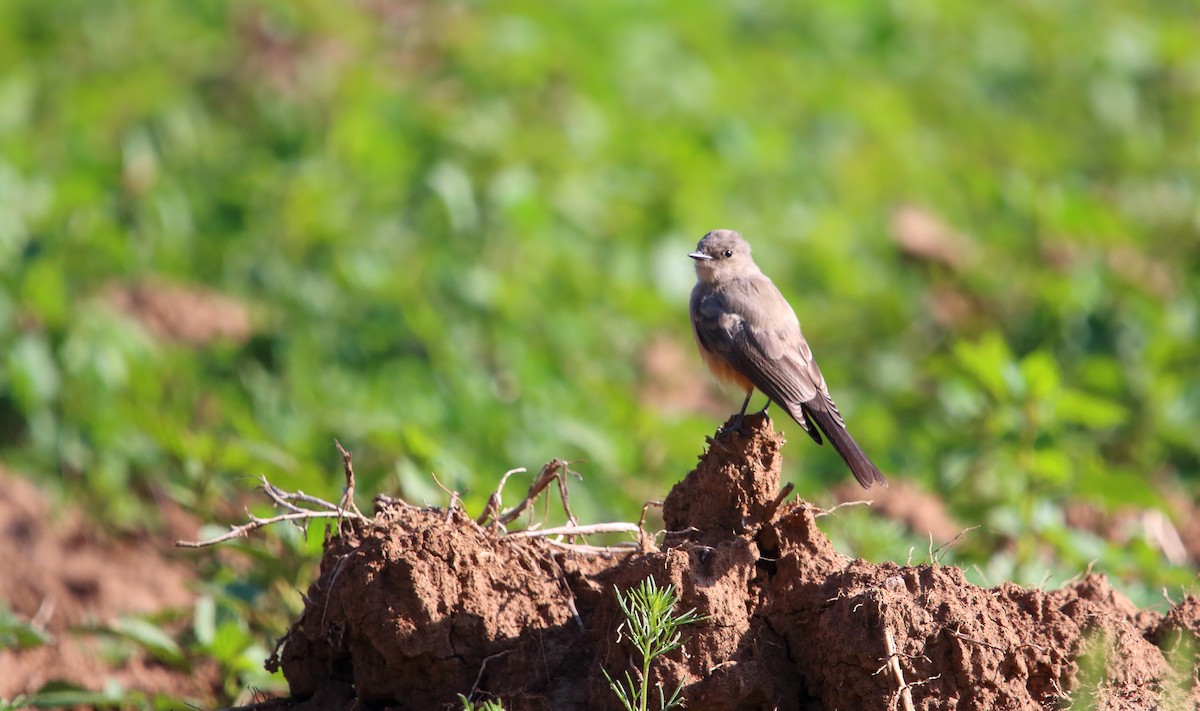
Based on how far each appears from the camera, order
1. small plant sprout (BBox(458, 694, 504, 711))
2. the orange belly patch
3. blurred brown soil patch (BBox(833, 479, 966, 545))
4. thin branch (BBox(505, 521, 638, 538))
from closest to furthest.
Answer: small plant sprout (BBox(458, 694, 504, 711)) < thin branch (BBox(505, 521, 638, 538)) < the orange belly patch < blurred brown soil patch (BBox(833, 479, 966, 545))

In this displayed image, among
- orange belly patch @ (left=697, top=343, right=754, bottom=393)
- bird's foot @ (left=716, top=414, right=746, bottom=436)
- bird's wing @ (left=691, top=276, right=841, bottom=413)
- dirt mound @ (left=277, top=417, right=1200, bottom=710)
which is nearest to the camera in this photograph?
dirt mound @ (left=277, top=417, right=1200, bottom=710)

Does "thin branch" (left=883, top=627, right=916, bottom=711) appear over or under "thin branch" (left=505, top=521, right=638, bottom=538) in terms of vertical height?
over

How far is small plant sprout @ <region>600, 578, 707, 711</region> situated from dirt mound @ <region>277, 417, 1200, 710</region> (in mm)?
47

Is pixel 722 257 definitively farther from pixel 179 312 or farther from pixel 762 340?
pixel 179 312

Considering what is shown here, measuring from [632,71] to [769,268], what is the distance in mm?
3140

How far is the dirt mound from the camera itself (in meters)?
3.68

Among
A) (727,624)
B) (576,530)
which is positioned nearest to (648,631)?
(727,624)

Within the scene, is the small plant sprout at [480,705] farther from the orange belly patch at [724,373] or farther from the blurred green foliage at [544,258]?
the orange belly patch at [724,373]

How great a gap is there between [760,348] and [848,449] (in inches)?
28.0

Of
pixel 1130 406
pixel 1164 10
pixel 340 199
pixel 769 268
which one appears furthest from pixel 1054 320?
pixel 1164 10

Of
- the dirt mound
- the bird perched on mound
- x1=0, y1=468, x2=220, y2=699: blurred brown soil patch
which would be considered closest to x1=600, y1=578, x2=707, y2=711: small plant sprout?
the dirt mound

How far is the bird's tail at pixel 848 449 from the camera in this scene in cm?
487

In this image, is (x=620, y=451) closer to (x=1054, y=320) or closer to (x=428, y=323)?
(x=428, y=323)

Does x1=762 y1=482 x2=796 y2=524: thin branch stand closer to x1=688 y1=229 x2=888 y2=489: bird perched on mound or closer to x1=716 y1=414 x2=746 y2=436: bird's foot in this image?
x1=716 y1=414 x2=746 y2=436: bird's foot
